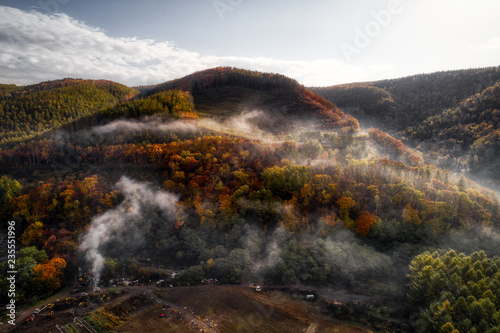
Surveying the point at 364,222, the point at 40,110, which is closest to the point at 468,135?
the point at 364,222

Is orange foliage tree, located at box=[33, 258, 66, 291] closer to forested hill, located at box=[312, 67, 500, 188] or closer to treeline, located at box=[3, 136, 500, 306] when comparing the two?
treeline, located at box=[3, 136, 500, 306]

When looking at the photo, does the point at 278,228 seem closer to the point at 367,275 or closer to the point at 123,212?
the point at 367,275

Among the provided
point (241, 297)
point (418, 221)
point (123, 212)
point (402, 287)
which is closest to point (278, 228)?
point (241, 297)

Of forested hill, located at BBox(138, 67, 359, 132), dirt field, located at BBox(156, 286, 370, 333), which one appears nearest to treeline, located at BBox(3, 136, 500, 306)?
dirt field, located at BBox(156, 286, 370, 333)

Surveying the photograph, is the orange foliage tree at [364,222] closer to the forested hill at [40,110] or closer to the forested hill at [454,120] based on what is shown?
the forested hill at [454,120]

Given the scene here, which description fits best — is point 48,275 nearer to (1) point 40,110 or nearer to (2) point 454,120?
(1) point 40,110
